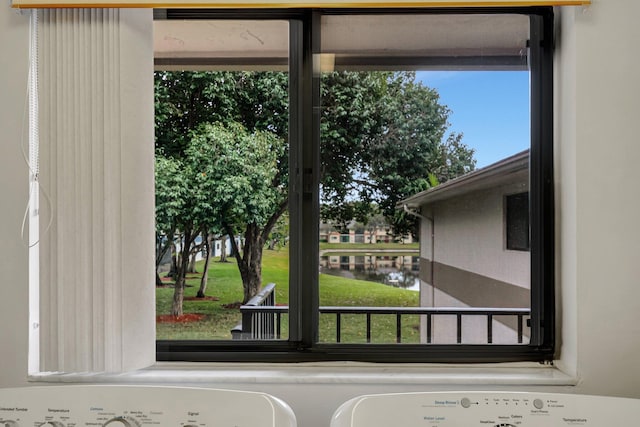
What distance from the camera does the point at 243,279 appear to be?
152cm

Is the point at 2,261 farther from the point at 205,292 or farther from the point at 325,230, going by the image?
the point at 325,230

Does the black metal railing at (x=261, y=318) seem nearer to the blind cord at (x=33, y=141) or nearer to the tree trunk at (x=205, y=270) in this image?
the tree trunk at (x=205, y=270)

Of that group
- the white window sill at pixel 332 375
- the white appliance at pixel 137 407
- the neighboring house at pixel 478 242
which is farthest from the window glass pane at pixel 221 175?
the neighboring house at pixel 478 242

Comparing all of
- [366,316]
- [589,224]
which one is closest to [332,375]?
[366,316]

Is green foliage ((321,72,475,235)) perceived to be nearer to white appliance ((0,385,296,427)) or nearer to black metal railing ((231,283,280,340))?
black metal railing ((231,283,280,340))

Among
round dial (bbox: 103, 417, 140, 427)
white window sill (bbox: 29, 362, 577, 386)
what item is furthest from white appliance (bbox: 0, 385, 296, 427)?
white window sill (bbox: 29, 362, 577, 386)

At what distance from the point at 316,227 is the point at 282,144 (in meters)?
0.31

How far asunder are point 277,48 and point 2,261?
1121 mm

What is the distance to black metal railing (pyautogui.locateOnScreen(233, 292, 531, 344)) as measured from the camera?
1.50m

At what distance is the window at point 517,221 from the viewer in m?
1.49

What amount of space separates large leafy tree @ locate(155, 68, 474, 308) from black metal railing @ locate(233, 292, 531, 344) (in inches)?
6.0

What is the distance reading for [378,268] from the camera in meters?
1.54

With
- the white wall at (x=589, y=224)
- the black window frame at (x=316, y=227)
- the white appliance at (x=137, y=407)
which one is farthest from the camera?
the black window frame at (x=316, y=227)

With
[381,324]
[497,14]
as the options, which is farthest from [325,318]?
[497,14]
